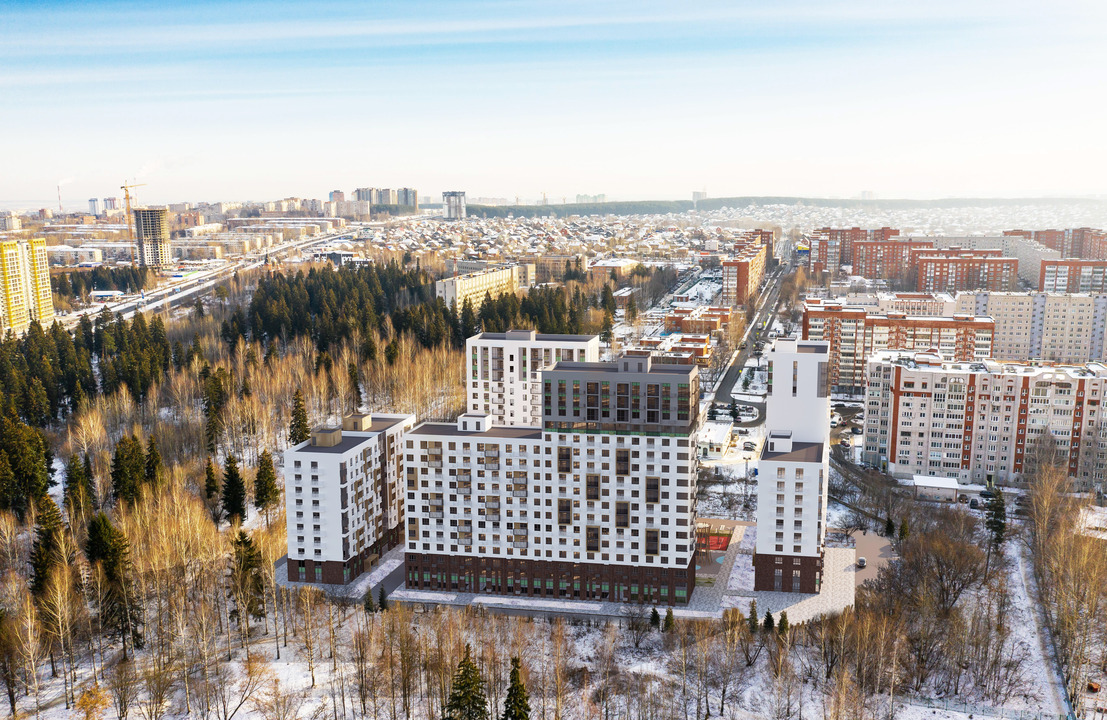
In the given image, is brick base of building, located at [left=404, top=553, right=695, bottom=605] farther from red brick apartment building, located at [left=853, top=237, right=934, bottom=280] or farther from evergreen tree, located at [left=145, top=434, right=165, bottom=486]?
red brick apartment building, located at [left=853, top=237, right=934, bottom=280]

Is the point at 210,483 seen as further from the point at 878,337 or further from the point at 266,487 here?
the point at 878,337

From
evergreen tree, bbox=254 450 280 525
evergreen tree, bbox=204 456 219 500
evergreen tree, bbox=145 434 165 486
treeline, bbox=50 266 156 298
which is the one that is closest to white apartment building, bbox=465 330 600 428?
evergreen tree, bbox=254 450 280 525

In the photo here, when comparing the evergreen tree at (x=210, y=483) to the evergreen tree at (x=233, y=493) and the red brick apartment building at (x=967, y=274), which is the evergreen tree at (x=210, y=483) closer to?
the evergreen tree at (x=233, y=493)

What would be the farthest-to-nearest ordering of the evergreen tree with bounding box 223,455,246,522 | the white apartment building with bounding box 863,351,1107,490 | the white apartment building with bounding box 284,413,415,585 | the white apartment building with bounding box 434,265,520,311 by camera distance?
1. the white apartment building with bounding box 434,265,520,311
2. the white apartment building with bounding box 863,351,1107,490
3. the evergreen tree with bounding box 223,455,246,522
4. the white apartment building with bounding box 284,413,415,585

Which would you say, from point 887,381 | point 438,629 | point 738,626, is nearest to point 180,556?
point 438,629

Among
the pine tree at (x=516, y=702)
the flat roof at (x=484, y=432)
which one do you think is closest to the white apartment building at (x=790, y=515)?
the flat roof at (x=484, y=432)

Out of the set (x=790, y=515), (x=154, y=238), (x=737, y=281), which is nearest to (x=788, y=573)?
(x=790, y=515)
